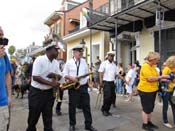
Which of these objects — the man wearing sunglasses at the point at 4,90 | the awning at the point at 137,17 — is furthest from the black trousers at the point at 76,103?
the awning at the point at 137,17

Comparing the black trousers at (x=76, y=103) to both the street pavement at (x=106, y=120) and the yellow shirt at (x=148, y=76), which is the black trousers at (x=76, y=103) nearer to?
the street pavement at (x=106, y=120)

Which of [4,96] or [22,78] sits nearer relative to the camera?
[4,96]

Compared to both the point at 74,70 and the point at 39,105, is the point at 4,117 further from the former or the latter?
the point at 74,70

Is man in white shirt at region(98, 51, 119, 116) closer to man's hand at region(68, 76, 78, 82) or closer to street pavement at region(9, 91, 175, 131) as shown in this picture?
street pavement at region(9, 91, 175, 131)

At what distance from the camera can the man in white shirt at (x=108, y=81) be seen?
26.6 ft

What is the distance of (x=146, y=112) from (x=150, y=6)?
6.85 meters

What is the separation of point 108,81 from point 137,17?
22.9ft

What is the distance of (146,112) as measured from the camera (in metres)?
6.49

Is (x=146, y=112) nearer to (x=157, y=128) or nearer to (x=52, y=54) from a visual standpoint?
(x=157, y=128)

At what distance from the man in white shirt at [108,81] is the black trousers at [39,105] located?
308 centimetres

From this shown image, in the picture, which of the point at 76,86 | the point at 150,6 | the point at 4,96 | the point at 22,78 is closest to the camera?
the point at 4,96

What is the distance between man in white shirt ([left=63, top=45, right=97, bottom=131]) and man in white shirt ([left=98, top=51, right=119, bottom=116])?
1634 millimetres

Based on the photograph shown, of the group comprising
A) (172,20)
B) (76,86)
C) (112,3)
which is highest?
A: (112,3)

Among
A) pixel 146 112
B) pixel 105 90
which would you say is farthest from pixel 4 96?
pixel 105 90
